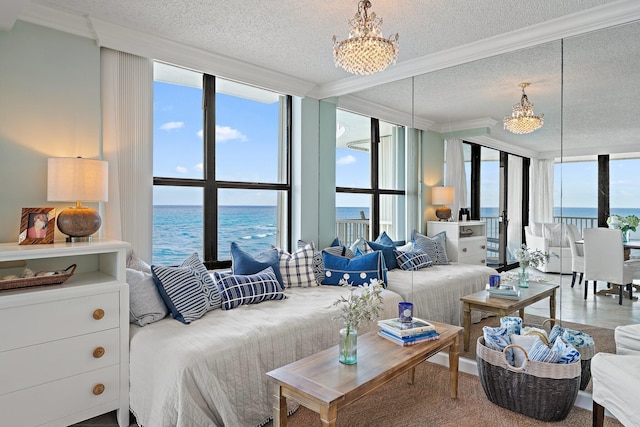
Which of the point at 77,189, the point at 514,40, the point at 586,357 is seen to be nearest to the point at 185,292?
the point at 77,189

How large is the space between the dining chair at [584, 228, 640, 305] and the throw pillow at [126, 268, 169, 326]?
110 inches

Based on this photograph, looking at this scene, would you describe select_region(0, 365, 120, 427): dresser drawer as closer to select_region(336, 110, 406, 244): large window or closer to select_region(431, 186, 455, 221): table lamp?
select_region(336, 110, 406, 244): large window

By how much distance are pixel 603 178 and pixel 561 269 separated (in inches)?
25.5

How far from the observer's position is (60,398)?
2092 millimetres

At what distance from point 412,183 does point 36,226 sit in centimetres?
291

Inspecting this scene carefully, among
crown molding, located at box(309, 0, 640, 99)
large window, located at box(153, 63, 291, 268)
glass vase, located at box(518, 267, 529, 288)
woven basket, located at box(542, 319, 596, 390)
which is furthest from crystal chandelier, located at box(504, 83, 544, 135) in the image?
large window, located at box(153, 63, 291, 268)

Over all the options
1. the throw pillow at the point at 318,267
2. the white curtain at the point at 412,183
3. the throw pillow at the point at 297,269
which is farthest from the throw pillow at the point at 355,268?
the white curtain at the point at 412,183

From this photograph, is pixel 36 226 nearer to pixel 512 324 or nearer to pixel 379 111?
pixel 379 111

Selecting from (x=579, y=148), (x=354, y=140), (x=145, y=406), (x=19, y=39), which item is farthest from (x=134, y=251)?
(x=579, y=148)

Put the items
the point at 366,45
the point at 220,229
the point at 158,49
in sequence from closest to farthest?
1. the point at 366,45
2. the point at 158,49
3. the point at 220,229

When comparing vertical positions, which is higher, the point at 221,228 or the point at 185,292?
the point at 221,228

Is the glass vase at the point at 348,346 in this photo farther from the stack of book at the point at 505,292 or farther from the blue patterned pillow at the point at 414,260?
the blue patterned pillow at the point at 414,260

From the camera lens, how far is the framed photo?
7.51 ft

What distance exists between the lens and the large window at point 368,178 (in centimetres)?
377
